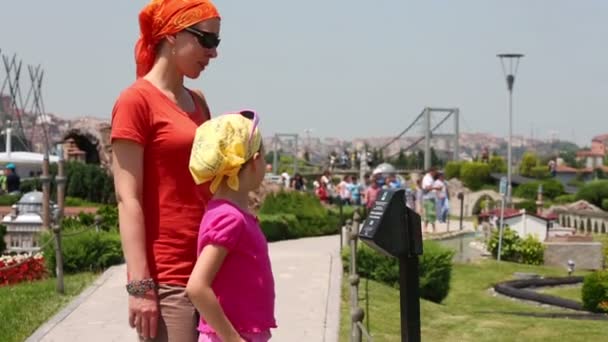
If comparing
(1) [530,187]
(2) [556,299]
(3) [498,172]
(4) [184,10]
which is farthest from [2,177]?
(3) [498,172]

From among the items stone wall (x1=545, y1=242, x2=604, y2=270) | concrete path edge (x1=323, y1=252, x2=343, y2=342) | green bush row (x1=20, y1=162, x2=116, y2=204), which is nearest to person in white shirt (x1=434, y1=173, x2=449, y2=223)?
stone wall (x1=545, y1=242, x2=604, y2=270)

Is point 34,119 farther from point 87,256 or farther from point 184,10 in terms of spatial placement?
point 184,10

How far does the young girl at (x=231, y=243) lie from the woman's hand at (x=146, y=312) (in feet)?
0.46

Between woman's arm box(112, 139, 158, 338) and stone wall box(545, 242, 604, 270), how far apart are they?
15911mm

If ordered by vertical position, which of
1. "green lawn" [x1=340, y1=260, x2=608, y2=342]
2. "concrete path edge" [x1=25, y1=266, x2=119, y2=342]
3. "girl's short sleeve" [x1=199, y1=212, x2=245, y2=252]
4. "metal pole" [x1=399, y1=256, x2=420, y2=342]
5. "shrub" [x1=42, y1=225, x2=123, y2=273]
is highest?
"girl's short sleeve" [x1=199, y1=212, x2=245, y2=252]

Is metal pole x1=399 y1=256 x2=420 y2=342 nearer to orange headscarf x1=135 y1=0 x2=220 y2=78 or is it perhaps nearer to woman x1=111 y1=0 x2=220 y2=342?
woman x1=111 y1=0 x2=220 y2=342

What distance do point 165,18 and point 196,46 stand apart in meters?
0.13

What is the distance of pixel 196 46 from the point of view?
3.32 m

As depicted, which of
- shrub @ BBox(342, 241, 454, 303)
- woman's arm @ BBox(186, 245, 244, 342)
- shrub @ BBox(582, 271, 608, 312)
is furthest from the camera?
shrub @ BBox(582, 271, 608, 312)

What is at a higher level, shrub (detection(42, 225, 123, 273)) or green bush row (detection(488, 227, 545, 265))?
shrub (detection(42, 225, 123, 273))

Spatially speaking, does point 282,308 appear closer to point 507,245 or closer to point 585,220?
point 507,245

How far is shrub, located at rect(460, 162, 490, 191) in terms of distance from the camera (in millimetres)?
49666

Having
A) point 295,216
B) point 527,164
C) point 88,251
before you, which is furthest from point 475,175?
point 88,251

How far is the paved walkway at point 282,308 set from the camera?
26.2ft
